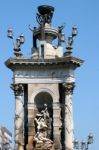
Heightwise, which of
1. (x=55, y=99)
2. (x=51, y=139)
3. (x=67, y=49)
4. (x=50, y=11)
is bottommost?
(x=51, y=139)

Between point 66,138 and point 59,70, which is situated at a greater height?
point 59,70

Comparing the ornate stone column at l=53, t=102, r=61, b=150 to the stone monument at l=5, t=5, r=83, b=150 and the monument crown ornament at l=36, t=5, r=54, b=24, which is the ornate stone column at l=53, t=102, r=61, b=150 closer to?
the stone monument at l=5, t=5, r=83, b=150

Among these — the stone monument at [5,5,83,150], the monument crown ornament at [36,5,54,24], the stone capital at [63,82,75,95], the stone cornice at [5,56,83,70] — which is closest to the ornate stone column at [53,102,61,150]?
the stone monument at [5,5,83,150]

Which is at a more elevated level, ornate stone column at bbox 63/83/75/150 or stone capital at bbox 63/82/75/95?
stone capital at bbox 63/82/75/95

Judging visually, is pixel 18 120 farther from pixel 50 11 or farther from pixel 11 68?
pixel 50 11

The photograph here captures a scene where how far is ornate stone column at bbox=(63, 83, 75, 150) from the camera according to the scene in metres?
32.0

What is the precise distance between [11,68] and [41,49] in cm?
187

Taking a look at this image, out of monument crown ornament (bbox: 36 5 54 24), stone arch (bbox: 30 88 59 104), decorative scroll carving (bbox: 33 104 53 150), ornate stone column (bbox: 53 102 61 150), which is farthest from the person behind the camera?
monument crown ornament (bbox: 36 5 54 24)

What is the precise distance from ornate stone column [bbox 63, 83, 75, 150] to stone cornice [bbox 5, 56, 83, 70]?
1.06m

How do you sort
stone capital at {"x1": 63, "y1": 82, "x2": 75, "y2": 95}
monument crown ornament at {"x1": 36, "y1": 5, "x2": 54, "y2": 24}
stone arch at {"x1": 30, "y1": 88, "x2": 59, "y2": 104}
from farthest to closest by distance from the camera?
monument crown ornament at {"x1": 36, "y1": 5, "x2": 54, "y2": 24}, stone arch at {"x1": 30, "y1": 88, "x2": 59, "y2": 104}, stone capital at {"x1": 63, "y1": 82, "x2": 75, "y2": 95}

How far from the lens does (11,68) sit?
108 ft

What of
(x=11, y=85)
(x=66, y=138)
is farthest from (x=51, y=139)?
(x=11, y=85)

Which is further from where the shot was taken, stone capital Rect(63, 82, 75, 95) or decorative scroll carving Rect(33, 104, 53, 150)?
stone capital Rect(63, 82, 75, 95)

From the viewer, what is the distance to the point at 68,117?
32.3 metres
